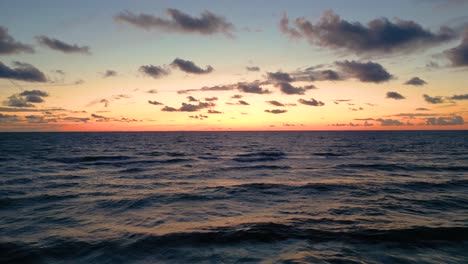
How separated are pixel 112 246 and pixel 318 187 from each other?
16.0 metres

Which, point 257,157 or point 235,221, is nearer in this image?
point 235,221

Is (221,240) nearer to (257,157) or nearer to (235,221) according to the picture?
(235,221)

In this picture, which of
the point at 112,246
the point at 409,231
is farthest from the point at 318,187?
the point at 112,246

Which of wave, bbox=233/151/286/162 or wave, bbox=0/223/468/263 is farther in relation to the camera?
wave, bbox=233/151/286/162

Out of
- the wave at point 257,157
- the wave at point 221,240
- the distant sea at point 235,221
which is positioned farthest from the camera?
the wave at point 257,157

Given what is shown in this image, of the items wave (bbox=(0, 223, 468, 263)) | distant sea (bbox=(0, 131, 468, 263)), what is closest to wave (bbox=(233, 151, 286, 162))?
distant sea (bbox=(0, 131, 468, 263))

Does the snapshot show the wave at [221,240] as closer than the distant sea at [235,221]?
No

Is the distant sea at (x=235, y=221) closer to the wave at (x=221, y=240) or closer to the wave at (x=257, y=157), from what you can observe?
the wave at (x=221, y=240)

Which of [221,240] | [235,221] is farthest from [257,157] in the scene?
[221,240]

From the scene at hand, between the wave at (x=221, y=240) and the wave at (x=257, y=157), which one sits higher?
the wave at (x=221, y=240)

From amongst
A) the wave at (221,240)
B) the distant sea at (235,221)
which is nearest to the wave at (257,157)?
the distant sea at (235,221)

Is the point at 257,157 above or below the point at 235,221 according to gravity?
below

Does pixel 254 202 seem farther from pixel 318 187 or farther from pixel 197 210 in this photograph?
pixel 318 187

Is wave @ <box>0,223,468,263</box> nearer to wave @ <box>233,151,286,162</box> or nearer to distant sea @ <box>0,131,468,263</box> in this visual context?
distant sea @ <box>0,131,468,263</box>
